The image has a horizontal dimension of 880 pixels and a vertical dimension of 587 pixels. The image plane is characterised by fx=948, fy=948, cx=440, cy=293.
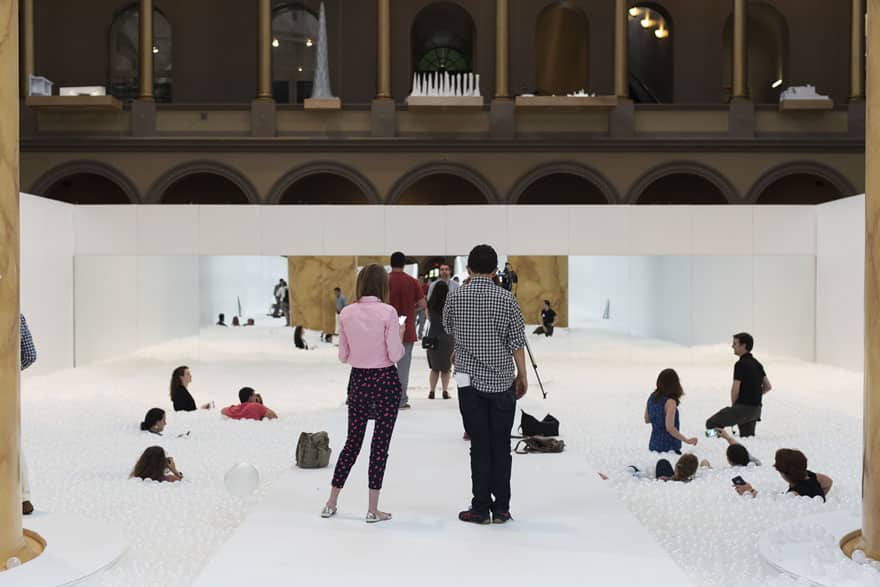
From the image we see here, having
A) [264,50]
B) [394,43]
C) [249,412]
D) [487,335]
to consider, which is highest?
[394,43]

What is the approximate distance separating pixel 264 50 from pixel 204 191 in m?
4.79

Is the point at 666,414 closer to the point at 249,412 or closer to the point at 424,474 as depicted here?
→ the point at 424,474

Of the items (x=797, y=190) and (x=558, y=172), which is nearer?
(x=558, y=172)

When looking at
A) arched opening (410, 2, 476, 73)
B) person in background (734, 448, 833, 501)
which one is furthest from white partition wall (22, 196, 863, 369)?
arched opening (410, 2, 476, 73)

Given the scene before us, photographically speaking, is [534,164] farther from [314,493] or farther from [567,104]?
[314,493]

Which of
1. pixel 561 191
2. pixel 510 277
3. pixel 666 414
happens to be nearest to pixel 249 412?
pixel 666 414

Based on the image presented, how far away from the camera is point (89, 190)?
24953 millimetres

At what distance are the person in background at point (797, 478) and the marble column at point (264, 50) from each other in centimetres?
1754

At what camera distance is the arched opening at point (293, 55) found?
1016 inches

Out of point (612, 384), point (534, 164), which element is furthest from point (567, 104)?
point (612, 384)

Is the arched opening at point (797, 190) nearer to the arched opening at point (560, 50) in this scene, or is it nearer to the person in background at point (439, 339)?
the arched opening at point (560, 50)

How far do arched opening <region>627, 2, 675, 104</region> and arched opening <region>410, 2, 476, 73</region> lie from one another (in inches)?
181

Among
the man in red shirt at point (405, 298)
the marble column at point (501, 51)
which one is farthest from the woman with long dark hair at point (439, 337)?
the marble column at point (501, 51)

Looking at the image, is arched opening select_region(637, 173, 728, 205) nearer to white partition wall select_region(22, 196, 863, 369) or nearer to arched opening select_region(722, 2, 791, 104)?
arched opening select_region(722, 2, 791, 104)
